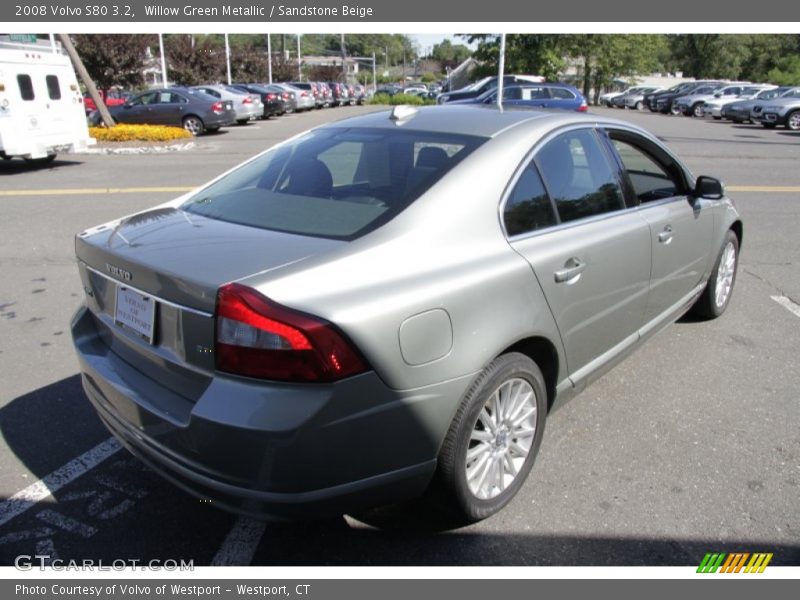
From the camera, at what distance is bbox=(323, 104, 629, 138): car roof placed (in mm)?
3080

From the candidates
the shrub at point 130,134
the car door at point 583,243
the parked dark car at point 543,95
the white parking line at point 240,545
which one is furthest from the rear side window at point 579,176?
the parked dark car at point 543,95

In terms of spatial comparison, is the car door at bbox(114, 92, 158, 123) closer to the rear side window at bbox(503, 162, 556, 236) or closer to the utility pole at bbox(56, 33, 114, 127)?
the utility pole at bbox(56, 33, 114, 127)

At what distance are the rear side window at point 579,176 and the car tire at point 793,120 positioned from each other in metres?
26.1

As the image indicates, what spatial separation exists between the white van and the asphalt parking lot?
8.54 meters

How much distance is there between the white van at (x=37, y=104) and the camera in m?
A: 12.0

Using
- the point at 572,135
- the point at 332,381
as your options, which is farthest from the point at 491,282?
the point at 572,135

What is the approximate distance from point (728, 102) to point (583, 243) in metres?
32.8

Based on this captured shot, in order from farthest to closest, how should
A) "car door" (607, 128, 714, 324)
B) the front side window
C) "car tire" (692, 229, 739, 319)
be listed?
"car tire" (692, 229, 739, 319), the front side window, "car door" (607, 128, 714, 324)

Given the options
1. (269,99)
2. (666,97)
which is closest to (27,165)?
(269,99)

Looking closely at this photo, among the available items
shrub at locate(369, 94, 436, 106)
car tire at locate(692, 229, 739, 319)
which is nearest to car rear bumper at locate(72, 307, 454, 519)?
car tire at locate(692, 229, 739, 319)

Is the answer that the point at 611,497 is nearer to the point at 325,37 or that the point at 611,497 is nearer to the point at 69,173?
the point at 69,173

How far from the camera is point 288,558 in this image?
8.36ft

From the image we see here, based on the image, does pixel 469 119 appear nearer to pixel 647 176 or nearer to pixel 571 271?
pixel 571 271

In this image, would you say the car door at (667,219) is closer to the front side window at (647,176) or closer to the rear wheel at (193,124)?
the front side window at (647,176)
